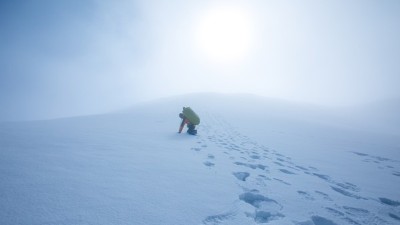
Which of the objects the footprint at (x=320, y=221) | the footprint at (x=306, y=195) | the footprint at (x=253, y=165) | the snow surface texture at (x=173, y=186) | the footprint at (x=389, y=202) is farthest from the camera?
the footprint at (x=253, y=165)

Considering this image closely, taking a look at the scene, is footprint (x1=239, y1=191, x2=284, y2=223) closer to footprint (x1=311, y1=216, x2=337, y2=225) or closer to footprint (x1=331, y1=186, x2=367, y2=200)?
footprint (x1=311, y1=216, x2=337, y2=225)

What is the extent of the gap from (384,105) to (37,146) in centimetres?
6440

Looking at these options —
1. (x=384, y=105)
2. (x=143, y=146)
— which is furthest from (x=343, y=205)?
(x=384, y=105)

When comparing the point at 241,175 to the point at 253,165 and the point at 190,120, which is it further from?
the point at 190,120

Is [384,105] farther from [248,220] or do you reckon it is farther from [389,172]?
[248,220]

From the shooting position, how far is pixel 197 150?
6781 millimetres

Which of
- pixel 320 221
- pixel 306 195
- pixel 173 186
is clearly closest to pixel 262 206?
pixel 320 221

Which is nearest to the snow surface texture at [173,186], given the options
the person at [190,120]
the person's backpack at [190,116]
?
the person at [190,120]

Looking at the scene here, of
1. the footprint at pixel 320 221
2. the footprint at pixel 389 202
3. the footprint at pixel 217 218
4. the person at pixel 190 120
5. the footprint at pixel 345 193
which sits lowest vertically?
the footprint at pixel 389 202

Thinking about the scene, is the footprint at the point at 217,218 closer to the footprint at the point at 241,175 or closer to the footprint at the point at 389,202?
the footprint at the point at 241,175

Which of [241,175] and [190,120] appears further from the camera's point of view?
[190,120]

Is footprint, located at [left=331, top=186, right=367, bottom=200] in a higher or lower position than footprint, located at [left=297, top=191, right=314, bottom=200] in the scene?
lower

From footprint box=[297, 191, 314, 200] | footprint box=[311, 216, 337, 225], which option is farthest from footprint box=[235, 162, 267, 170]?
footprint box=[311, 216, 337, 225]

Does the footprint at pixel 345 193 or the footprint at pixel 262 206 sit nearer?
the footprint at pixel 262 206
